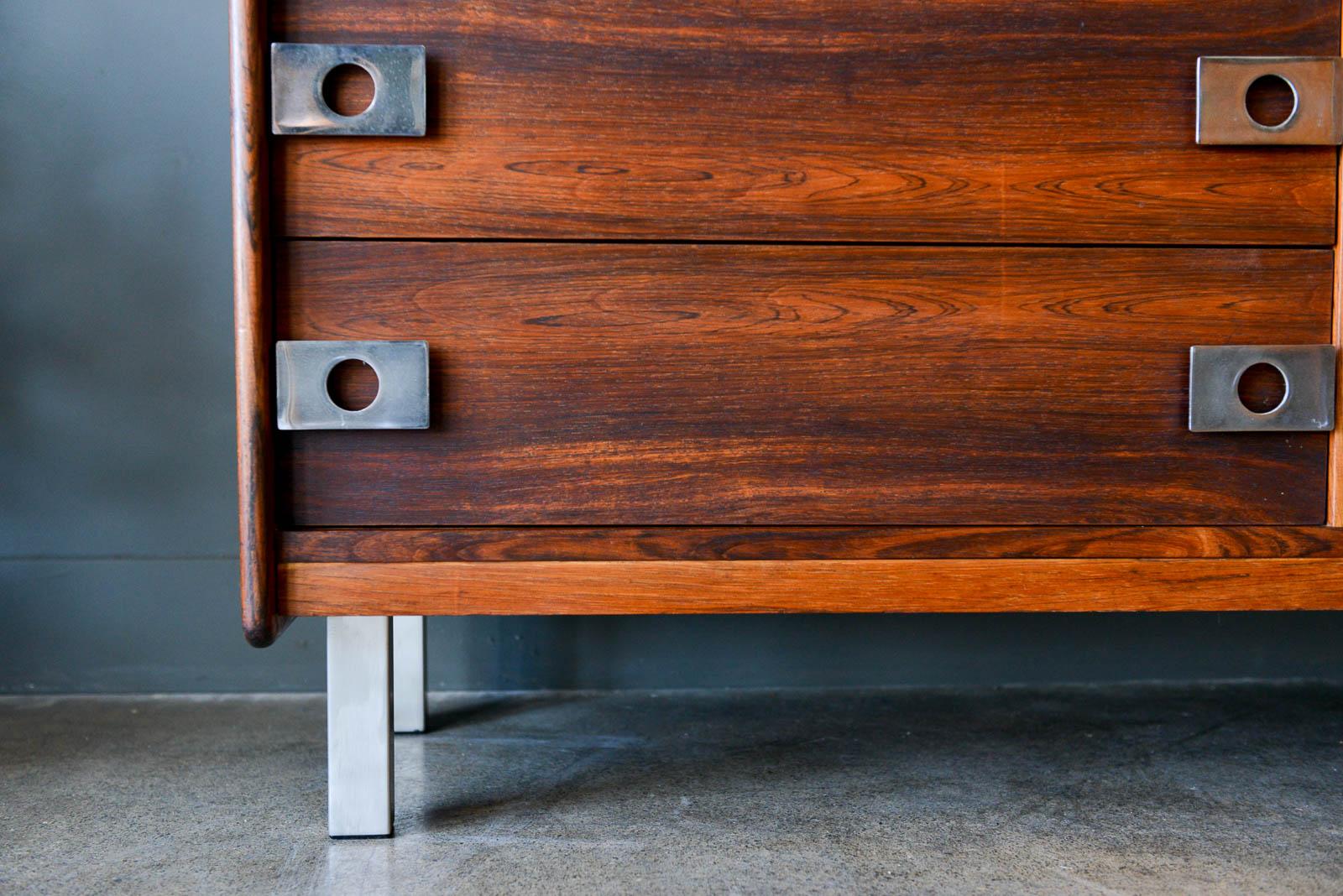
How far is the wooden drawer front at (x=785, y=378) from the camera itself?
2.41ft

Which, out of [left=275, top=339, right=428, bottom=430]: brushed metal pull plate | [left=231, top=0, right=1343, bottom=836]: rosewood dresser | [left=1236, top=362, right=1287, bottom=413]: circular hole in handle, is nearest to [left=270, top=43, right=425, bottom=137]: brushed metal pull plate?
[left=231, top=0, right=1343, bottom=836]: rosewood dresser

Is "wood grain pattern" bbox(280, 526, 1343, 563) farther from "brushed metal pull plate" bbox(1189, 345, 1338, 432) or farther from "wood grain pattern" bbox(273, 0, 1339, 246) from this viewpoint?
"wood grain pattern" bbox(273, 0, 1339, 246)

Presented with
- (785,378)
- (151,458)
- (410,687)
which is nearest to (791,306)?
(785,378)

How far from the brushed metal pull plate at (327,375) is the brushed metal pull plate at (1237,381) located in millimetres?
563

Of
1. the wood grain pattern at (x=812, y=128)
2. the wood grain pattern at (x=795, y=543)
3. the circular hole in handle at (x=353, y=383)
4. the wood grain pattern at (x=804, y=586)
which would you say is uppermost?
the wood grain pattern at (x=812, y=128)

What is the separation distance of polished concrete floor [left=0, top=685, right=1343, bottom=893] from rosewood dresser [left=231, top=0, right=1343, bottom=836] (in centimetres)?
19

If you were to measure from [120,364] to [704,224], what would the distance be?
31.3 inches

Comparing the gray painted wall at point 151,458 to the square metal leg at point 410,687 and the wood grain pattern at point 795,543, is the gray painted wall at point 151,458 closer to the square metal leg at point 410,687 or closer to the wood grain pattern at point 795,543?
the square metal leg at point 410,687

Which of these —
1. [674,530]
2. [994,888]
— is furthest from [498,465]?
[994,888]

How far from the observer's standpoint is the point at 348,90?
2.38ft

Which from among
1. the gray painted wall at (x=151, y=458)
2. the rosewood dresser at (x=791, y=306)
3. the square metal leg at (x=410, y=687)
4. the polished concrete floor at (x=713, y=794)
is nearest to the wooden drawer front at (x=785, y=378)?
the rosewood dresser at (x=791, y=306)

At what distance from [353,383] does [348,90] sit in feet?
0.68

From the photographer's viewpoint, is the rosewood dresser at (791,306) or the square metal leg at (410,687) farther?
the square metal leg at (410,687)

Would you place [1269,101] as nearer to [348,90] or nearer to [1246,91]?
[1246,91]
